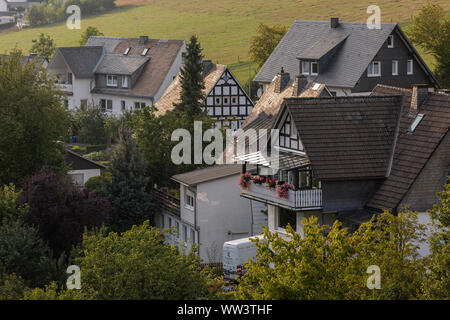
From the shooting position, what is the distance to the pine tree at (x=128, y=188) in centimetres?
5216

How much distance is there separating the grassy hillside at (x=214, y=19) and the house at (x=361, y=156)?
6858 centimetres

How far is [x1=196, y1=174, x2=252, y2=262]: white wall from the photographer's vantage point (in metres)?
49.5

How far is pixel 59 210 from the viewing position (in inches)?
1735

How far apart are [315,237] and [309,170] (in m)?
13.4

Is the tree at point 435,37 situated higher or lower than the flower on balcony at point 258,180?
higher

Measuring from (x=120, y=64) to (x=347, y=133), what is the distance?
2197 inches

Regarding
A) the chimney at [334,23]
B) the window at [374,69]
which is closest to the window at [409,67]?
the window at [374,69]

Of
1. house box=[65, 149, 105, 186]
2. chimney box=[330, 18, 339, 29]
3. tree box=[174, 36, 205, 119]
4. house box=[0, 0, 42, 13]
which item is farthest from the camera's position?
house box=[0, 0, 42, 13]

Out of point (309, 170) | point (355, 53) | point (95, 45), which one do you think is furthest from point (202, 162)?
point (95, 45)

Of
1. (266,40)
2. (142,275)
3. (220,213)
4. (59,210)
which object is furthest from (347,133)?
(266,40)

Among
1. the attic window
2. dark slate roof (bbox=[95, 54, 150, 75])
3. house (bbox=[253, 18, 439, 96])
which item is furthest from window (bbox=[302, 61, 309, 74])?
the attic window

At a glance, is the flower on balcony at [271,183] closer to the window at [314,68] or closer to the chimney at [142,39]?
the window at [314,68]

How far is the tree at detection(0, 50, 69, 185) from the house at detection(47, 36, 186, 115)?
3477 cm

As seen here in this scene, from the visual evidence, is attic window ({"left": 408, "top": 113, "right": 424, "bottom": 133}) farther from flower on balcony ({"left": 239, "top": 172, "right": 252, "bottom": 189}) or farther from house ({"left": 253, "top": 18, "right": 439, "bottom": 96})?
house ({"left": 253, "top": 18, "right": 439, "bottom": 96})
